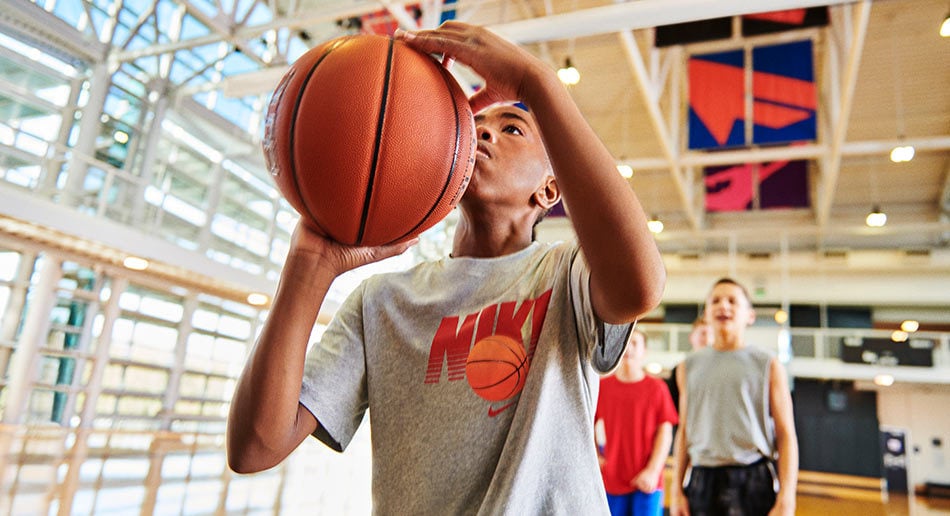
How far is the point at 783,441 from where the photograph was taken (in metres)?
3.06

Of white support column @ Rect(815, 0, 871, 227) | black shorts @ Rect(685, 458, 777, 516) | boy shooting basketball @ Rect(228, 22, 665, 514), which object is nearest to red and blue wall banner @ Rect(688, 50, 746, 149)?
white support column @ Rect(815, 0, 871, 227)

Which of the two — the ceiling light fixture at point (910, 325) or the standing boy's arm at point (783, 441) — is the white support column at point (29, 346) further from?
the ceiling light fixture at point (910, 325)

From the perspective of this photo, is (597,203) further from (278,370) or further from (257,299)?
(257,299)

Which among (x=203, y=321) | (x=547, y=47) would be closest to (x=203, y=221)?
(x=203, y=321)

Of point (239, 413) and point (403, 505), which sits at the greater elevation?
point (239, 413)

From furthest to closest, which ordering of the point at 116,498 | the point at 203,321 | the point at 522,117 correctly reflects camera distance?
the point at 203,321
the point at 116,498
the point at 522,117

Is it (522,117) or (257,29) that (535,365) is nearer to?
(522,117)

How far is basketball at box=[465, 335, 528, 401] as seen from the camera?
1015 millimetres

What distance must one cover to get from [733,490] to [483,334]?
2.63 meters

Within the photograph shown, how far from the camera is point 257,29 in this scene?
8586 mm

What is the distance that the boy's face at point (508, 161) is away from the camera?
3.95 feet

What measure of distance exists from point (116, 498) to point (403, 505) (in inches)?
153

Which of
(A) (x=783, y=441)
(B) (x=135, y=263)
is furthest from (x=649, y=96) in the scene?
(B) (x=135, y=263)

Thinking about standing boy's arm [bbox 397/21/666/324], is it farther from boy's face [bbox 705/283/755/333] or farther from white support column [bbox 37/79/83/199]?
white support column [bbox 37/79/83/199]
